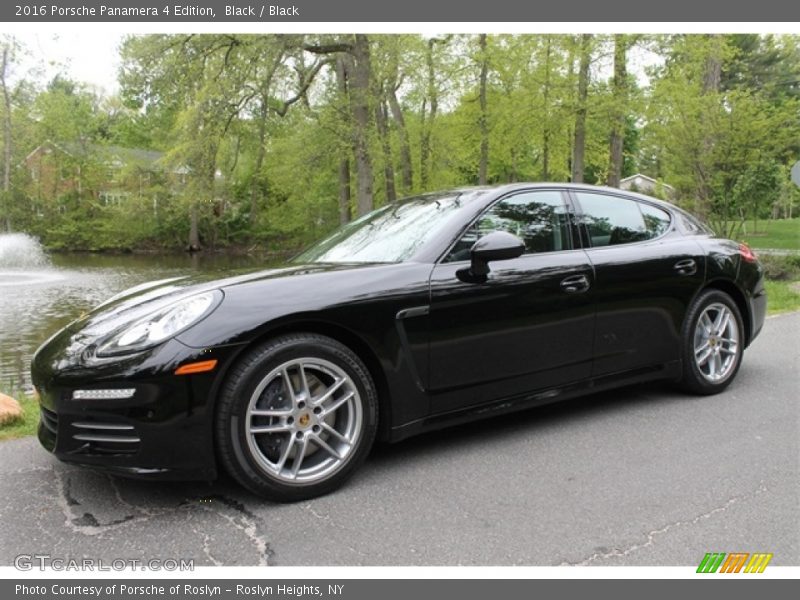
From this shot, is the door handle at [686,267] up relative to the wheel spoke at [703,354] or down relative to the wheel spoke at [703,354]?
A: up

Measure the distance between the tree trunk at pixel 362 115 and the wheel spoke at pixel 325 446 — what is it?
16.0m

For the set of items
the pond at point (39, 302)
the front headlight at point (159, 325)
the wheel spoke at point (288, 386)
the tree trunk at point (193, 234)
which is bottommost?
the pond at point (39, 302)

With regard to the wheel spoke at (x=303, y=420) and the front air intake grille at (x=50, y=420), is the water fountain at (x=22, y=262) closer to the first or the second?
the front air intake grille at (x=50, y=420)

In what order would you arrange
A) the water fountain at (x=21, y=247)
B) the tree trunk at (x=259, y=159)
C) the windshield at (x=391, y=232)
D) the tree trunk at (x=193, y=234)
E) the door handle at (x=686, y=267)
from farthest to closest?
1. the tree trunk at (x=193, y=234)
2. the water fountain at (x=21, y=247)
3. the tree trunk at (x=259, y=159)
4. the door handle at (x=686, y=267)
5. the windshield at (x=391, y=232)

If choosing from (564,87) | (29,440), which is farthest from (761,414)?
(564,87)

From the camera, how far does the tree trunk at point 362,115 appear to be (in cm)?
1828

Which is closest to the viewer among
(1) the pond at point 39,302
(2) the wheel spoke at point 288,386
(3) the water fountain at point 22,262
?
(2) the wheel spoke at point 288,386

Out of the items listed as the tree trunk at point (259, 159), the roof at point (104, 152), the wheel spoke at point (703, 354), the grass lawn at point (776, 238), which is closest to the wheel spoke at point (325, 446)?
the wheel spoke at point (703, 354)

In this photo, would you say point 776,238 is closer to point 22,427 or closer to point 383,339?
point 383,339

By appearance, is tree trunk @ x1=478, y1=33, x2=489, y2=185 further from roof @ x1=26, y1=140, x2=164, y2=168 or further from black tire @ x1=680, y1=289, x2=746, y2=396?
roof @ x1=26, y1=140, x2=164, y2=168

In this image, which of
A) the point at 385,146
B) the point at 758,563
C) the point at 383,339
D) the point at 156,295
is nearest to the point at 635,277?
the point at 383,339

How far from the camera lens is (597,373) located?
3.89m

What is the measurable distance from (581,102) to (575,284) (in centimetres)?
1484

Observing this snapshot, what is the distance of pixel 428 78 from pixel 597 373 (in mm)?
19066
